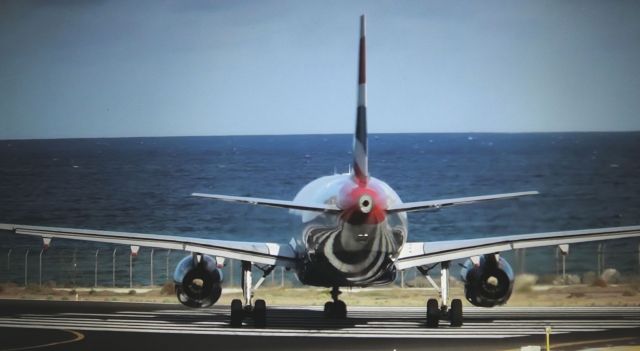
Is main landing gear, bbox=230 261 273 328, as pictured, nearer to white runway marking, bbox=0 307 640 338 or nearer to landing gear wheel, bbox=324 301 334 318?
white runway marking, bbox=0 307 640 338

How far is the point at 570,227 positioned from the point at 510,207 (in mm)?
19389

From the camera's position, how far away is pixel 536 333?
122 feet

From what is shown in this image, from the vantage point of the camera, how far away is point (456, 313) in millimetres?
39000

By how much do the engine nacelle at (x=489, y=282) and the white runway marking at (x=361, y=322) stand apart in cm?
93

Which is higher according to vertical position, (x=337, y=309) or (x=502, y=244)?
(x=502, y=244)

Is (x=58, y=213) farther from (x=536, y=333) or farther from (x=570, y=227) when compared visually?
(x=536, y=333)

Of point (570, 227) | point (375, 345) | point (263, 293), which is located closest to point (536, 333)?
point (375, 345)

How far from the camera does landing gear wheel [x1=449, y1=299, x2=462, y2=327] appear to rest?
39.0m

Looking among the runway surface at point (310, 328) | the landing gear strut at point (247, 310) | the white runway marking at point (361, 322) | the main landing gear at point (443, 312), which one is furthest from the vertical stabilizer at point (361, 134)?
the landing gear strut at point (247, 310)

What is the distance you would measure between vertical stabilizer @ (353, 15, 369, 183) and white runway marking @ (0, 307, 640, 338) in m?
5.64

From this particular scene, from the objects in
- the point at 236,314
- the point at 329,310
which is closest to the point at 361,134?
the point at 236,314

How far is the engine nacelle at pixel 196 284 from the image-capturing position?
129 feet

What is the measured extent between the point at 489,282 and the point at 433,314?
235 centimetres

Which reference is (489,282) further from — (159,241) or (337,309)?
(159,241)
